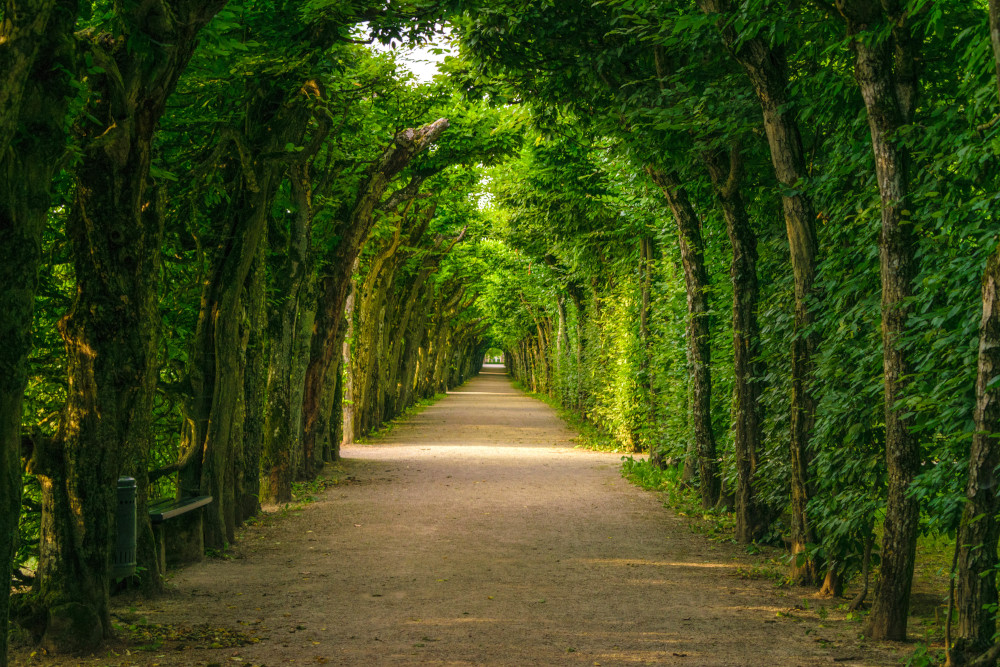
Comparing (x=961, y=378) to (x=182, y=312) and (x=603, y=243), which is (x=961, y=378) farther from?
(x=603, y=243)

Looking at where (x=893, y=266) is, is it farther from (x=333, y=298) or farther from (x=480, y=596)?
(x=333, y=298)

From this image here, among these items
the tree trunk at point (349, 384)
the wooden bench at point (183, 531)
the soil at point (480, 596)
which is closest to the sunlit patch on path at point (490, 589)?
the soil at point (480, 596)

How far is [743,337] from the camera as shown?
1094cm

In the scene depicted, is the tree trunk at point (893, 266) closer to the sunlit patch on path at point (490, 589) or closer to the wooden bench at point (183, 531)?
the sunlit patch on path at point (490, 589)

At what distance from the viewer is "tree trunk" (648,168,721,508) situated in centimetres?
1345

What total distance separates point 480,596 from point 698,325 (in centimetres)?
670

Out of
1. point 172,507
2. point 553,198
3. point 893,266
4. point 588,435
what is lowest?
point 588,435

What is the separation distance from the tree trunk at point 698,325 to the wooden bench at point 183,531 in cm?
709

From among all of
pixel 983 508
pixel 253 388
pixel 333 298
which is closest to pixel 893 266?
pixel 983 508

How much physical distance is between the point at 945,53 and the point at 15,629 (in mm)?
7937

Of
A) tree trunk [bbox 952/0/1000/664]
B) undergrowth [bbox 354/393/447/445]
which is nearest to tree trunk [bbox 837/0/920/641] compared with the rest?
tree trunk [bbox 952/0/1000/664]

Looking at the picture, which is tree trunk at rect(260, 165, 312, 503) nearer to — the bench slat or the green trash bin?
the bench slat

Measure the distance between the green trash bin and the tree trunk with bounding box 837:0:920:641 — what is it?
553 centimetres

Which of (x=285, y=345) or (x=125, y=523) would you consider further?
(x=285, y=345)
